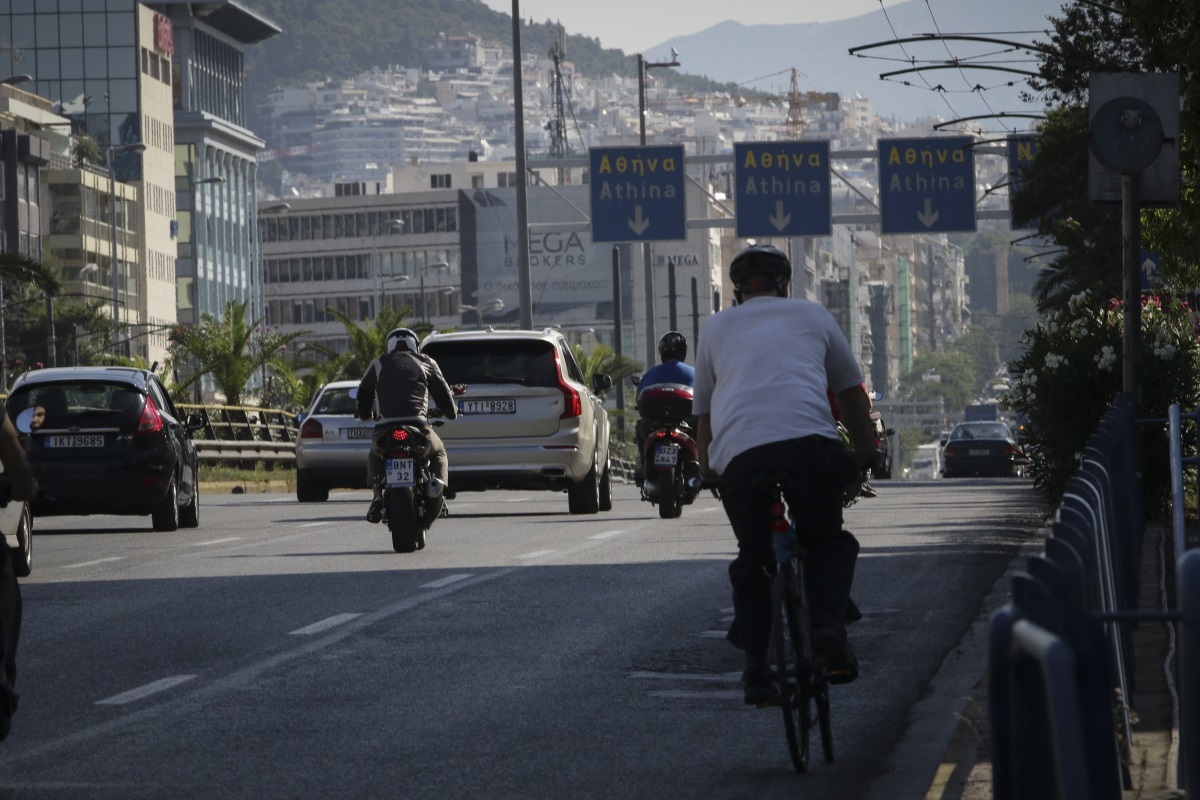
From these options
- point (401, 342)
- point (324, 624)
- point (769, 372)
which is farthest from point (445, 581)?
point (769, 372)

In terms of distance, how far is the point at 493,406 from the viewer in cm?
2386

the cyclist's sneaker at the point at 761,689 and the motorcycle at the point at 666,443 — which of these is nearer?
the cyclist's sneaker at the point at 761,689

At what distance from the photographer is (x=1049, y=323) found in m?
21.1

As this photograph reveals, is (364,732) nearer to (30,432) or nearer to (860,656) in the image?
(860,656)

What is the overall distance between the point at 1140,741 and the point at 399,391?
442 inches

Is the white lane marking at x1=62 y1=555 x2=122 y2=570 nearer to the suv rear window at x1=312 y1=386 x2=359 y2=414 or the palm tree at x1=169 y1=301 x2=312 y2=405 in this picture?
the suv rear window at x1=312 y1=386 x2=359 y2=414

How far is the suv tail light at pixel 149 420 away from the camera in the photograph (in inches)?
878

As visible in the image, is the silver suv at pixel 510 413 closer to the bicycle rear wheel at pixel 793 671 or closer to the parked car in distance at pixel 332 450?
the parked car in distance at pixel 332 450

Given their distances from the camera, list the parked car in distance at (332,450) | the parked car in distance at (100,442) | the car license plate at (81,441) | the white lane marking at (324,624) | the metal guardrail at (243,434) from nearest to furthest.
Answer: the white lane marking at (324,624), the parked car in distance at (100,442), the car license plate at (81,441), the parked car in distance at (332,450), the metal guardrail at (243,434)

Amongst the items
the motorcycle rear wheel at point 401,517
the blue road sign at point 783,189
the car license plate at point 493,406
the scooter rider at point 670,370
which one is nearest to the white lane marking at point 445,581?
the motorcycle rear wheel at point 401,517

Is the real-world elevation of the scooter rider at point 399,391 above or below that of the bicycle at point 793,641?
above

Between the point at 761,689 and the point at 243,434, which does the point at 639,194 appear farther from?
the point at 761,689

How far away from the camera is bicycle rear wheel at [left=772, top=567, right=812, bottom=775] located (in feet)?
24.9

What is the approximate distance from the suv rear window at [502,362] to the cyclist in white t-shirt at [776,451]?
615 inches
